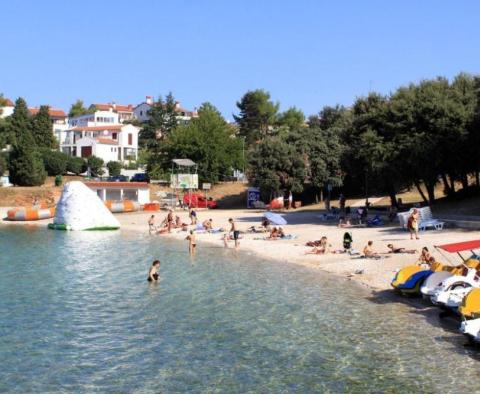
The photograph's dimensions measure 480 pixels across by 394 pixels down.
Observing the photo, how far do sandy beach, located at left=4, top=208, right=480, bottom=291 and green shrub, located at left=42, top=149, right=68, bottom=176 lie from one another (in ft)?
122

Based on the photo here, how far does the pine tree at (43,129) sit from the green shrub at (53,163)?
39.7 ft

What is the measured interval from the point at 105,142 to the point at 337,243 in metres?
81.9

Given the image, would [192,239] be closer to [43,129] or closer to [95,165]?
[95,165]

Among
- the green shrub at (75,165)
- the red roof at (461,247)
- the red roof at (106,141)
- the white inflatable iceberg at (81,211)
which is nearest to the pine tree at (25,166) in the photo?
the green shrub at (75,165)

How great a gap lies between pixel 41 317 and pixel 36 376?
242 inches

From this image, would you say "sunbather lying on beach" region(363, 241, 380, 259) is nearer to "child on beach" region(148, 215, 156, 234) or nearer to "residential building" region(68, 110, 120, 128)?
"child on beach" region(148, 215, 156, 234)

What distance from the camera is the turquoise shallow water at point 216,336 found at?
14.5 m

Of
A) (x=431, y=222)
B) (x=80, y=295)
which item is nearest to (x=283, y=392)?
(x=80, y=295)

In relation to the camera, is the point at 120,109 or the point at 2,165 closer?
the point at 2,165

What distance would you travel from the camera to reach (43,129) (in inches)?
4011

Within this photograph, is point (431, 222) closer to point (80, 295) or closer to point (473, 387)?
point (80, 295)

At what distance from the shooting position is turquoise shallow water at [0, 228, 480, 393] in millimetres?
14539

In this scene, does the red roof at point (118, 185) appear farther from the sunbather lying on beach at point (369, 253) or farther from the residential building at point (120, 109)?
the residential building at point (120, 109)

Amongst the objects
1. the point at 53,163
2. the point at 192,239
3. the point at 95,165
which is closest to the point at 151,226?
the point at 192,239
